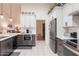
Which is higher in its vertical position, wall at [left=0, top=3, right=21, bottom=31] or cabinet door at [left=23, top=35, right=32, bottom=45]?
wall at [left=0, top=3, right=21, bottom=31]

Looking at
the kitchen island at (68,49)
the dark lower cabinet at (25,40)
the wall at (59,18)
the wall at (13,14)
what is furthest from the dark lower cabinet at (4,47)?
the wall at (13,14)

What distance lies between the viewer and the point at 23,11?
30.1 ft

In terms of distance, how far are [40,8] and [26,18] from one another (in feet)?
3.57

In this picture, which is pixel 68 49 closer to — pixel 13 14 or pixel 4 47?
pixel 4 47

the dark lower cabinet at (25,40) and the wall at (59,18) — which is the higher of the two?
the wall at (59,18)

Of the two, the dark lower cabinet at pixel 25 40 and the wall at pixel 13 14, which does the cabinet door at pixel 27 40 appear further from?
the wall at pixel 13 14

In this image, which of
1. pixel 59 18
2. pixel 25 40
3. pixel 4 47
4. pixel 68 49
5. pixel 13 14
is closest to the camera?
pixel 68 49

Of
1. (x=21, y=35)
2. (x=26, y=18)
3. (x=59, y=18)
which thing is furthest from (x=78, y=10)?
(x=26, y=18)

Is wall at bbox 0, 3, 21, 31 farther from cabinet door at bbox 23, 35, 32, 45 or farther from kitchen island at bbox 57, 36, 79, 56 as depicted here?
kitchen island at bbox 57, 36, 79, 56

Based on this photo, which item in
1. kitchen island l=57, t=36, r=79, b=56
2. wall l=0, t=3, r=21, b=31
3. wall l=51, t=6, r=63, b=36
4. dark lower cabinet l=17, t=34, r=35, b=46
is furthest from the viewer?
wall l=0, t=3, r=21, b=31

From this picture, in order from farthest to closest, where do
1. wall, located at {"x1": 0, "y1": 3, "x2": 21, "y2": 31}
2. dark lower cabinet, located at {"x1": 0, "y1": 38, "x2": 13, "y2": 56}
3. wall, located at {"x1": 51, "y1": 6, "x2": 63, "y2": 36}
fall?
1. wall, located at {"x1": 0, "y1": 3, "x2": 21, "y2": 31}
2. wall, located at {"x1": 51, "y1": 6, "x2": 63, "y2": 36}
3. dark lower cabinet, located at {"x1": 0, "y1": 38, "x2": 13, "y2": 56}

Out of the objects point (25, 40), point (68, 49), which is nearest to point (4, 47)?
point (68, 49)

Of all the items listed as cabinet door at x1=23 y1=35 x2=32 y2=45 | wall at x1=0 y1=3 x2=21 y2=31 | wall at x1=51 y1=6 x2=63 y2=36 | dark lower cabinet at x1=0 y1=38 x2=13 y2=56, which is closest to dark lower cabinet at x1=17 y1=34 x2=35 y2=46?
cabinet door at x1=23 y1=35 x2=32 y2=45

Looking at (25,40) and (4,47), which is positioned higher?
(4,47)
